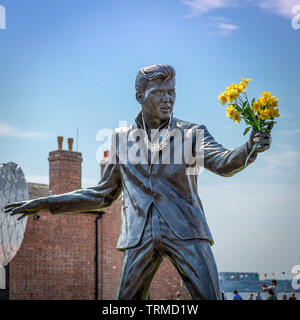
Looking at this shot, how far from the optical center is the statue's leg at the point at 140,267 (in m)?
5.64

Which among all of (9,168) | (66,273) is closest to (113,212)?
(66,273)

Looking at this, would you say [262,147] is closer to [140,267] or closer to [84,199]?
[140,267]

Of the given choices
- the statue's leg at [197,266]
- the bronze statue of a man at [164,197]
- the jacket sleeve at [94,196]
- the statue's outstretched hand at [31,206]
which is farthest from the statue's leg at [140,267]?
the statue's outstretched hand at [31,206]

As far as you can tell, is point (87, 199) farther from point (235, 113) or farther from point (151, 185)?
point (235, 113)

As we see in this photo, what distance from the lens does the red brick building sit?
92.6 ft

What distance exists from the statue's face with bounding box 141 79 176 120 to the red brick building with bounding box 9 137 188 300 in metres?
22.8

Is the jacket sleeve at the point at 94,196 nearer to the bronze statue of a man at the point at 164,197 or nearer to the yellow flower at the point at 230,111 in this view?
the bronze statue of a man at the point at 164,197

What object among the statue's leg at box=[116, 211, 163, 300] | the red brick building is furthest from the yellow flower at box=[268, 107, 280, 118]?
the red brick building

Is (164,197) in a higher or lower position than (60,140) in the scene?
lower

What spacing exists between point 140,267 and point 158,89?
146 centimetres

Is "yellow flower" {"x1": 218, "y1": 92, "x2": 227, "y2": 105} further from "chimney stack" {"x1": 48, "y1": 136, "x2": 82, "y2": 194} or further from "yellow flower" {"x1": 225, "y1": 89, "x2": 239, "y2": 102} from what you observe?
"chimney stack" {"x1": 48, "y1": 136, "x2": 82, "y2": 194}

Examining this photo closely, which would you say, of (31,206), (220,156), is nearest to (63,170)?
(31,206)

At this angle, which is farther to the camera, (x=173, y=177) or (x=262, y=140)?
(x=173, y=177)

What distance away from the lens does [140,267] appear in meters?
5.65
